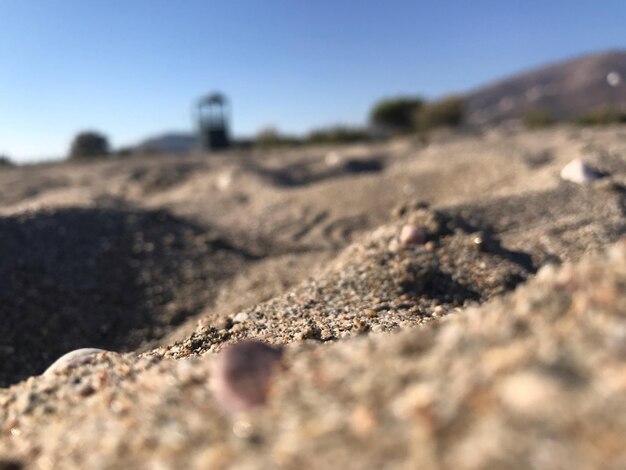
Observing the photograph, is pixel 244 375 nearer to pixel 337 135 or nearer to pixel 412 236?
pixel 412 236

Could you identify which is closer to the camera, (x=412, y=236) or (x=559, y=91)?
(x=412, y=236)

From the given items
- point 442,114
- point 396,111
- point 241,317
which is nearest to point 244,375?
point 241,317

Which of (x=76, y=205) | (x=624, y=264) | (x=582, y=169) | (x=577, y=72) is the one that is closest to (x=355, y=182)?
(x=582, y=169)

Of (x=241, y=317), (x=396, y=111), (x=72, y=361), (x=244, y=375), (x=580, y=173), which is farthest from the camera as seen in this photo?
(x=396, y=111)

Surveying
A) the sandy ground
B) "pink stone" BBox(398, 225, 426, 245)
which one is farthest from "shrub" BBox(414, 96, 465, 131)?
"pink stone" BBox(398, 225, 426, 245)

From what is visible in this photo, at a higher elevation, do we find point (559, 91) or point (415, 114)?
point (559, 91)
